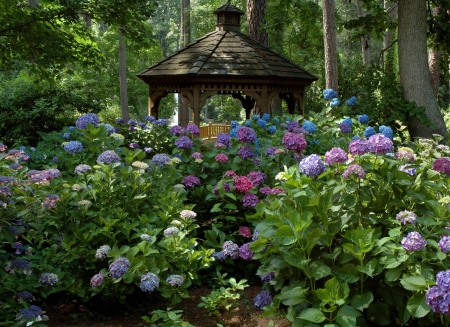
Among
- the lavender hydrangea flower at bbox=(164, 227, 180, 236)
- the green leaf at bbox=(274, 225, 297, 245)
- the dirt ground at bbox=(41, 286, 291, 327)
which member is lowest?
the dirt ground at bbox=(41, 286, 291, 327)

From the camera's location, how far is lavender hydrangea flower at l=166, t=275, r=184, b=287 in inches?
138

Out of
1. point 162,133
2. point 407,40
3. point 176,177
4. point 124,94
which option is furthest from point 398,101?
point 124,94

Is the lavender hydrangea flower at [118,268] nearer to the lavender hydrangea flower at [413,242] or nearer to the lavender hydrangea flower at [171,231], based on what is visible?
the lavender hydrangea flower at [171,231]

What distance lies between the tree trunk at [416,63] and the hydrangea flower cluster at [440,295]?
24.8 feet

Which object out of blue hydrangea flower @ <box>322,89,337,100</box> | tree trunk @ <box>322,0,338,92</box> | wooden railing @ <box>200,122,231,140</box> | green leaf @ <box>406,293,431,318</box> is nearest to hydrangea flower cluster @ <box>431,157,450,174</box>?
green leaf @ <box>406,293,431,318</box>

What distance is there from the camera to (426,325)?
10.5ft

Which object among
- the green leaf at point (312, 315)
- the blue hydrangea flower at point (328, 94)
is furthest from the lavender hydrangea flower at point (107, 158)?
the blue hydrangea flower at point (328, 94)

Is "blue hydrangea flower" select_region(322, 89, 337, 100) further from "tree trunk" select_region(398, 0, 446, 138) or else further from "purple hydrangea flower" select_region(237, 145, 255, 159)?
"purple hydrangea flower" select_region(237, 145, 255, 159)

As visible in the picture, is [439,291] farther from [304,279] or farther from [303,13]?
[303,13]

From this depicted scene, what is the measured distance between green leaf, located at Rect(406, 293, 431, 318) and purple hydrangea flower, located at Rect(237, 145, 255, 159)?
2432mm

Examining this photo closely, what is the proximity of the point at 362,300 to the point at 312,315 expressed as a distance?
300 millimetres

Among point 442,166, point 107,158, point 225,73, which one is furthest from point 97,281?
point 225,73

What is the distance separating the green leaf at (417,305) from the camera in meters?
2.82

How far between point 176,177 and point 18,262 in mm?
1669
